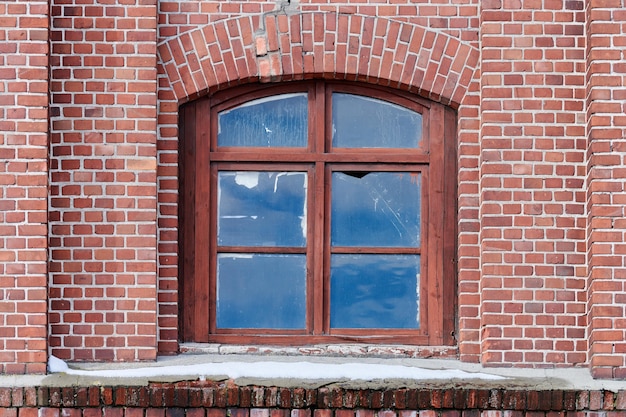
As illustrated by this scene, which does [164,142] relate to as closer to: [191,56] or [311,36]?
[191,56]

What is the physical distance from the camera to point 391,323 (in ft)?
18.6

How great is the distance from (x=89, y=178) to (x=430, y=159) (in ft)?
6.74

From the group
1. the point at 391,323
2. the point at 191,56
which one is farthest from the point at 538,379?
the point at 191,56

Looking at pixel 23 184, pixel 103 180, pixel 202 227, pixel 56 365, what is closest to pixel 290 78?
pixel 202 227

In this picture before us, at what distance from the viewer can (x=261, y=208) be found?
18.8ft

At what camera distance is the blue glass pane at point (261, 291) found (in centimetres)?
568

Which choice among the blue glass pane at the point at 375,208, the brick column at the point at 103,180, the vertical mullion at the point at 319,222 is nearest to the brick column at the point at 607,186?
the blue glass pane at the point at 375,208

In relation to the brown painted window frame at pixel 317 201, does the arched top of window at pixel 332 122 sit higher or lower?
higher

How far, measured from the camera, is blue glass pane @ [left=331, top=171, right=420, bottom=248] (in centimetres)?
571

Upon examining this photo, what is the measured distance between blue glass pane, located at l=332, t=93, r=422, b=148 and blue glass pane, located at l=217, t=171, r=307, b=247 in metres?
0.38

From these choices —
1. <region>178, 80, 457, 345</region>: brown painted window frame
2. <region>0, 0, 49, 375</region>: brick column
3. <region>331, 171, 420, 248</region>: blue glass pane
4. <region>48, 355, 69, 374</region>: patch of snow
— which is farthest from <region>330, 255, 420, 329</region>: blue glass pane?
<region>0, 0, 49, 375</region>: brick column

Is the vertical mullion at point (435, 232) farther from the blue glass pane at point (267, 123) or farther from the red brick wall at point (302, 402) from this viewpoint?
the blue glass pane at point (267, 123)

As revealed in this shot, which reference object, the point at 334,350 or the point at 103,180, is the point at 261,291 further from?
the point at 103,180

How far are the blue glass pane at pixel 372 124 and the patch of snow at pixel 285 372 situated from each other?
4.50 feet
